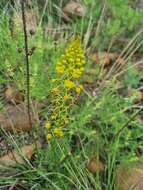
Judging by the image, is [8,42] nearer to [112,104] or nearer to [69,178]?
[112,104]

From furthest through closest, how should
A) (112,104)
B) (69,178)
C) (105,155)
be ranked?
(112,104) < (105,155) < (69,178)

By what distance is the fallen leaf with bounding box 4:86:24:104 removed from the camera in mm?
2283

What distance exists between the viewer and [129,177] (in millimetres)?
1982

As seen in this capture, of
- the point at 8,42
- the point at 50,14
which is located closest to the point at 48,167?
the point at 8,42

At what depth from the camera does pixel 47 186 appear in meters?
1.94

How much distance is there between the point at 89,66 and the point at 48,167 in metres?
0.74

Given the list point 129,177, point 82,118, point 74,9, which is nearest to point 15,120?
point 82,118

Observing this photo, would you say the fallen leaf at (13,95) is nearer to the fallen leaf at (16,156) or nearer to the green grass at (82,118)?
the green grass at (82,118)

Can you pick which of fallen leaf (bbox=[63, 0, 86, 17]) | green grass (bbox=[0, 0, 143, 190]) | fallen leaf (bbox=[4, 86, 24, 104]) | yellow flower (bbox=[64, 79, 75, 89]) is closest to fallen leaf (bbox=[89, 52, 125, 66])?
green grass (bbox=[0, 0, 143, 190])

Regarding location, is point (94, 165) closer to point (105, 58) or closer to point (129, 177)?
point (129, 177)

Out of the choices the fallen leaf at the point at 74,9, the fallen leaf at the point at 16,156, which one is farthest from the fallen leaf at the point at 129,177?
the fallen leaf at the point at 74,9

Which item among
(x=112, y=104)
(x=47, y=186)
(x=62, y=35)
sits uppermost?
(x=62, y=35)

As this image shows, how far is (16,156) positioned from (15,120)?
7.4 inches

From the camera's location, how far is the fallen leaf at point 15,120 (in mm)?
2144
